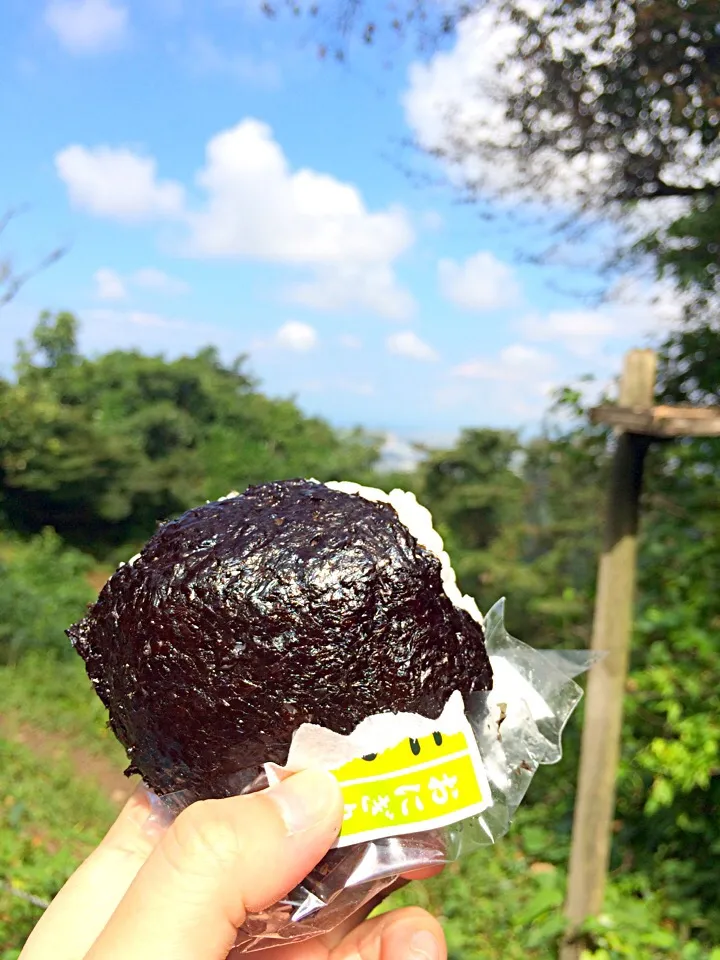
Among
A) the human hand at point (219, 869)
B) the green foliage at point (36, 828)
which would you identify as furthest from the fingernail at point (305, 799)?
the green foliage at point (36, 828)

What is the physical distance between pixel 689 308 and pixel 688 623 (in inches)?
76.3

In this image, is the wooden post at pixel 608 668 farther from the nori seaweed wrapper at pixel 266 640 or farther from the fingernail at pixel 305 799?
the fingernail at pixel 305 799

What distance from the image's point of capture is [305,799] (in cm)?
109

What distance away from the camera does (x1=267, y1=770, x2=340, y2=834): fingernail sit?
108 centimetres

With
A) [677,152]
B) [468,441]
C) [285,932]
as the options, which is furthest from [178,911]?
[468,441]

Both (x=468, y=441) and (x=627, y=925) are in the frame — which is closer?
(x=627, y=925)

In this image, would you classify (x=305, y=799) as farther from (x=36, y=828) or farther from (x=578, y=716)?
(x=36, y=828)

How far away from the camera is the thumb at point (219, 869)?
1040 millimetres

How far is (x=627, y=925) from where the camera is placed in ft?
12.0

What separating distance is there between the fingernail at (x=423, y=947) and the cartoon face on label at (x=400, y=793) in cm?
55

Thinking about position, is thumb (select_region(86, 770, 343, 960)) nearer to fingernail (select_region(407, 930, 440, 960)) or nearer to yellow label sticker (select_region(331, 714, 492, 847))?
yellow label sticker (select_region(331, 714, 492, 847))

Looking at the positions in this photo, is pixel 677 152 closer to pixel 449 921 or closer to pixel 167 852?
pixel 167 852

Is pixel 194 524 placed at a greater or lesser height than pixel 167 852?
greater

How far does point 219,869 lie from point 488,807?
0.49m
